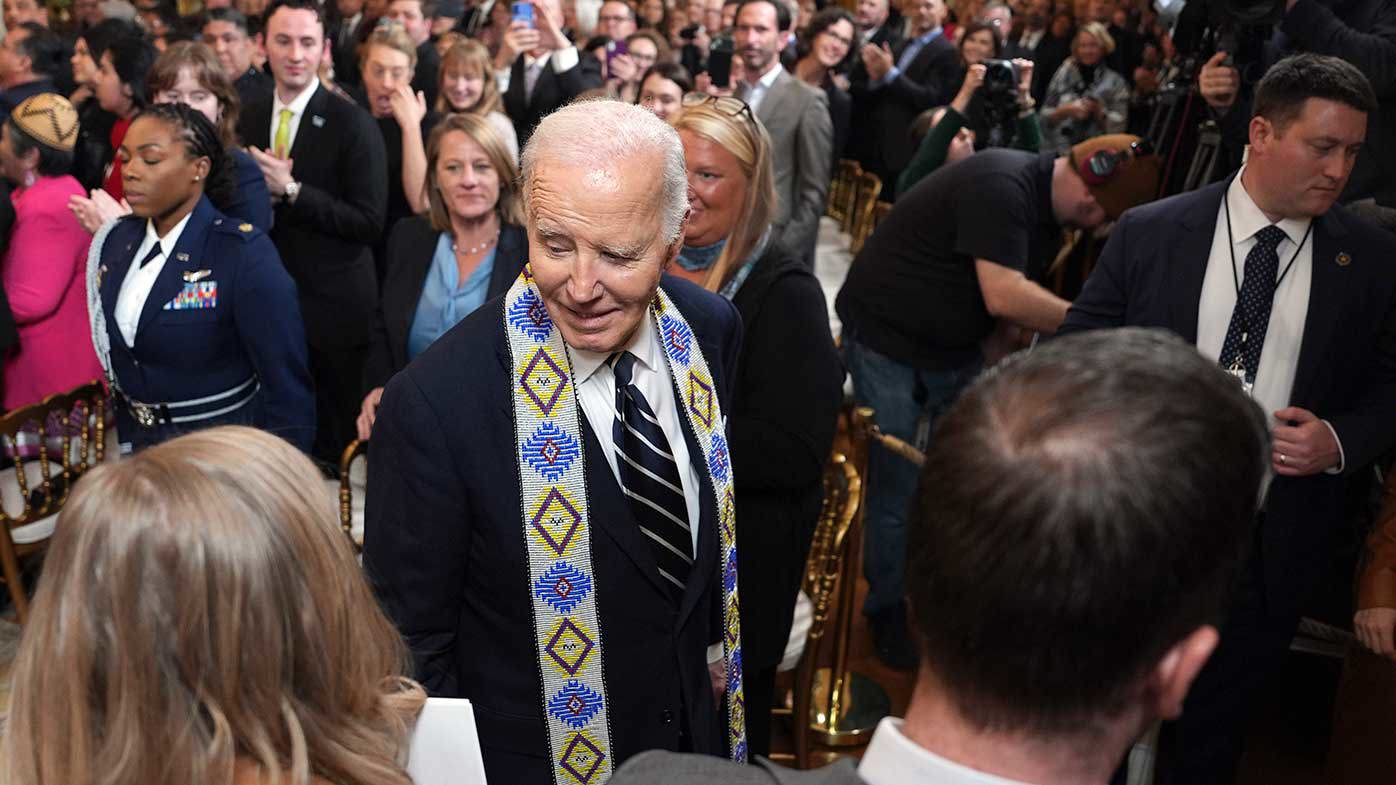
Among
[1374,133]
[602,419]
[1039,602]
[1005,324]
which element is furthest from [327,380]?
[1039,602]

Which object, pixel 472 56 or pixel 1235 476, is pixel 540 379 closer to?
pixel 1235 476

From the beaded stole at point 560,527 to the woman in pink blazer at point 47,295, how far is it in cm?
224

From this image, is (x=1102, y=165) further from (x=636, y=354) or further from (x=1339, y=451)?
(x=636, y=354)

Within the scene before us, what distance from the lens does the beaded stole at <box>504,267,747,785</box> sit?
4.98ft

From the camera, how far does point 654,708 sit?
1634 mm

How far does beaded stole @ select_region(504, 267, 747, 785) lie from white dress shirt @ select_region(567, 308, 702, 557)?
0.02 m

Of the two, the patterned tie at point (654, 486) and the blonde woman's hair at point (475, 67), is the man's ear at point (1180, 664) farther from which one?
the blonde woman's hair at point (475, 67)

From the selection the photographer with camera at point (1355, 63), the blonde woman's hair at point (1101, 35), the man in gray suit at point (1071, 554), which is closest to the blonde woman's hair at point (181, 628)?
the man in gray suit at point (1071, 554)

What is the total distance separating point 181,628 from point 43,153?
121 inches

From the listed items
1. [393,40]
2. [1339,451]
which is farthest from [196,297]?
[1339,451]

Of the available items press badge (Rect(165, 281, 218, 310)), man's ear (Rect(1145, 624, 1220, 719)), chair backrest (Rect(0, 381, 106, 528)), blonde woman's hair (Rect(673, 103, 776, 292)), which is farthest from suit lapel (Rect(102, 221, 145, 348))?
man's ear (Rect(1145, 624, 1220, 719))

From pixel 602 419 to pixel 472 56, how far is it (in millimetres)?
3273

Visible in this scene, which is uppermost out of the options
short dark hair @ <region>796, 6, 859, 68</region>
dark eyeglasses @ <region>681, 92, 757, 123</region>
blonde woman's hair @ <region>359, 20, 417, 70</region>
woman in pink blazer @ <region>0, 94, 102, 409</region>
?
short dark hair @ <region>796, 6, 859, 68</region>

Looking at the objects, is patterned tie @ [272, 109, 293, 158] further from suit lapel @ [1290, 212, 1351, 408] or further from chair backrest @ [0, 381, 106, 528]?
suit lapel @ [1290, 212, 1351, 408]
